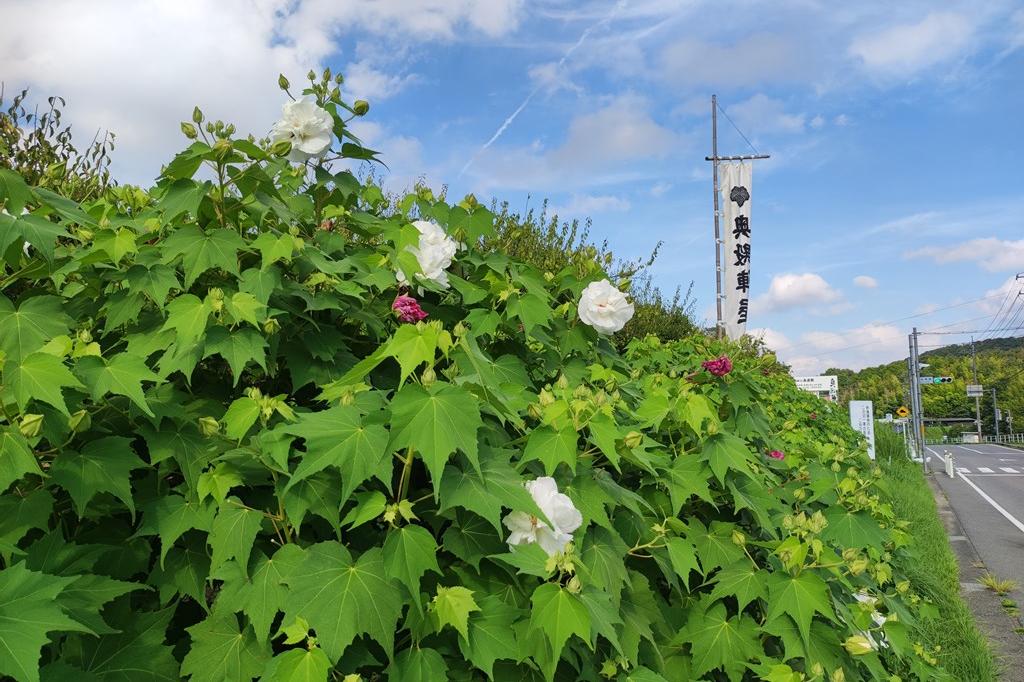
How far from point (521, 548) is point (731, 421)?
136cm

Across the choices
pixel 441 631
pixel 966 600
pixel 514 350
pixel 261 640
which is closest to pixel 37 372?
pixel 261 640

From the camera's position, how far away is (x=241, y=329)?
5.72ft

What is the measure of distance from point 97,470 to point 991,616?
27.7 feet

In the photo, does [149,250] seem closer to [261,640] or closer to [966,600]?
[261,640]

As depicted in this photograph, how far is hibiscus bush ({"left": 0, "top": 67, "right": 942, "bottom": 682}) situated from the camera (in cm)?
138

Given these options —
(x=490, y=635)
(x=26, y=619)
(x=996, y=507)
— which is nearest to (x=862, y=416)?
(x=996, y=507)

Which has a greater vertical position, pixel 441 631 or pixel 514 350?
pixel 514 350

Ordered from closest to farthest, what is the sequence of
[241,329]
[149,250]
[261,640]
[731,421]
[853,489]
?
[261,640] → [241,329] → [149,250] → [731,421] → [853,489]

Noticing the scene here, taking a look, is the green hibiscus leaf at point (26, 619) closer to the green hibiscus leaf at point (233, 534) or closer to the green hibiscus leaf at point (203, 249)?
the green hibiscus leaf at point (233, 534)

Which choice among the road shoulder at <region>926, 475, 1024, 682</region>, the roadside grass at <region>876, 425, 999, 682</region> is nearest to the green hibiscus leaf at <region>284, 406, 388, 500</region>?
the roadside grass at <region>876, 425, 999, 682</region>

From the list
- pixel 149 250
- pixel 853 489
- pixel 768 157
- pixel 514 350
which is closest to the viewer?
pixel 149 250

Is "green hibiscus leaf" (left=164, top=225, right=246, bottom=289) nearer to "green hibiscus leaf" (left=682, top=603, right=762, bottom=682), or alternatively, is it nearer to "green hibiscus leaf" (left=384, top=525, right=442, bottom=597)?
"green hibiscus leaf" (left=384, top=525, right=442, bottom=597)

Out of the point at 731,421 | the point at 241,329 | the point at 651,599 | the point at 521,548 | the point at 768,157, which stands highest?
the point at 768,157

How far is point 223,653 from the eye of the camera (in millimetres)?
1505
